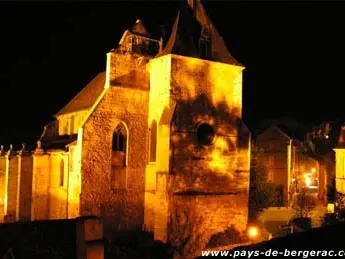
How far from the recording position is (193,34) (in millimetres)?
26469

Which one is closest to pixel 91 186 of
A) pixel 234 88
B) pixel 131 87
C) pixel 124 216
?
pixel 124 216

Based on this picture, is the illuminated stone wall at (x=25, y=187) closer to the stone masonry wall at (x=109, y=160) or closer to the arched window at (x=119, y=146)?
the stone masonry wall at (x=109, y=160)

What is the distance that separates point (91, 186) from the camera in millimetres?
24625

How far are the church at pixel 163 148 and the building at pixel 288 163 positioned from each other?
56.6ft

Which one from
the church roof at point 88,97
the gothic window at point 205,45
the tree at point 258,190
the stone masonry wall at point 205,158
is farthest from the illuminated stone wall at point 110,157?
the tree at point 258,190

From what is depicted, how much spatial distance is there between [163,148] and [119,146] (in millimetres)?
3178

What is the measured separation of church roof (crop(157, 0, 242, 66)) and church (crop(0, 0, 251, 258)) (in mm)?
67

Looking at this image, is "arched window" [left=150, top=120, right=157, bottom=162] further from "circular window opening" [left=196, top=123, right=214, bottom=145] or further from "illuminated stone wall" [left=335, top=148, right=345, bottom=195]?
"illuminated stone wall" [left=335, top=148, right=345, bottom=195]

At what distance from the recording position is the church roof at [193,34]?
84.0 feet

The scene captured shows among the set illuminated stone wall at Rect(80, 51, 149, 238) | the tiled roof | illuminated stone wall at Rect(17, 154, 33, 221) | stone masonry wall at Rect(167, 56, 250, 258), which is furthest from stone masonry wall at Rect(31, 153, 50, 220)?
stone masonry wall at Rect(167, 56, 250, 258)

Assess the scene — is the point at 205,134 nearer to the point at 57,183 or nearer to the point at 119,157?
the point at 119,157

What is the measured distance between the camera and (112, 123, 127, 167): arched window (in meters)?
25.7

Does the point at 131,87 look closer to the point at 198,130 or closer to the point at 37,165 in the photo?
the point at 198,130

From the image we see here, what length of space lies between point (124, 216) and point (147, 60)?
941 centimetres
